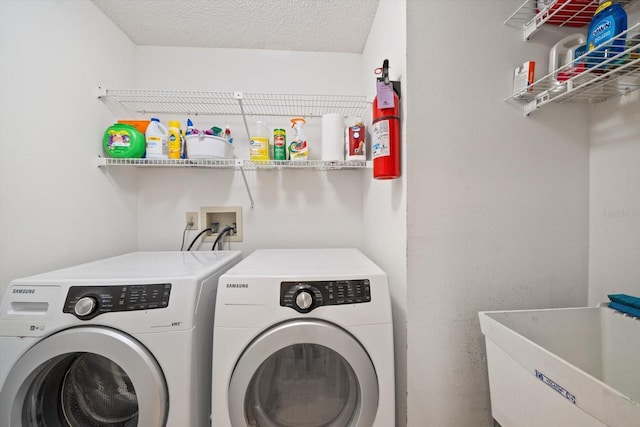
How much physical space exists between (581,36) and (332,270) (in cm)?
125

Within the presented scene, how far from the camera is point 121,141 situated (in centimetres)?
130

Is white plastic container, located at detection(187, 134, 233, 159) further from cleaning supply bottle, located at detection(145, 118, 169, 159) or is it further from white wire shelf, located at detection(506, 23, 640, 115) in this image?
white wire shelf, located at detection(506, 23, 640, 115)

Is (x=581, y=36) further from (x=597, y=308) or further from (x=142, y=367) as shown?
(x=142, y=367)

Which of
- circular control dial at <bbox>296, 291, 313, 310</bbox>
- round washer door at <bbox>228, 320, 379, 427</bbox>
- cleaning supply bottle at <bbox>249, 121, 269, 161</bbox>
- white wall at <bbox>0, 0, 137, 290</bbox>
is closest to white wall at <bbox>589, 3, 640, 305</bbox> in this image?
round washer door at <bbox>228, 320, 379, 427</bbox>

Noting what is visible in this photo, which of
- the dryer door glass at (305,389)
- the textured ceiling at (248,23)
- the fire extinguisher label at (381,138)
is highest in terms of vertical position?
the textured ceiling at (248,23)

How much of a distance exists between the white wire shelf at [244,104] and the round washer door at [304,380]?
1.26m

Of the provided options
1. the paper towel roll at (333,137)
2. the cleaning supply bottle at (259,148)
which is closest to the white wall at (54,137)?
the cleaning supply bottle at (259,148)

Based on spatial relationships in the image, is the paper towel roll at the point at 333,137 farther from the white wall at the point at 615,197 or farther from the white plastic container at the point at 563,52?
the white wall at the point at 615,197

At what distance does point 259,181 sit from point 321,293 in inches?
38.7

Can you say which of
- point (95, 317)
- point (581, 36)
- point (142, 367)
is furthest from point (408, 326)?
point (581, 36)

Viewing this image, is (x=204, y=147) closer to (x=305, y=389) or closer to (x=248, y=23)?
(x=248, y=23)

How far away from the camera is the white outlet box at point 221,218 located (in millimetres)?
1596

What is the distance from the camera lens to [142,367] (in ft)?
2.57

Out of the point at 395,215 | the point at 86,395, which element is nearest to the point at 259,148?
the point at 395,215
